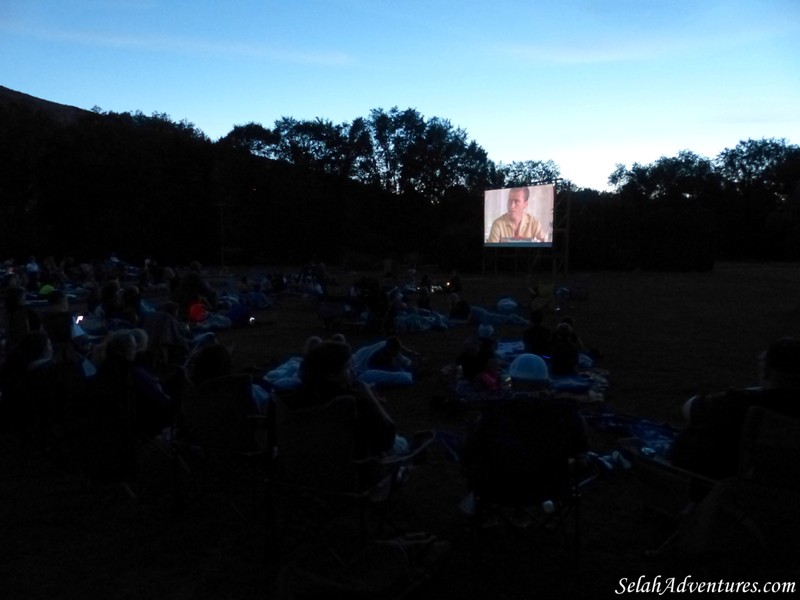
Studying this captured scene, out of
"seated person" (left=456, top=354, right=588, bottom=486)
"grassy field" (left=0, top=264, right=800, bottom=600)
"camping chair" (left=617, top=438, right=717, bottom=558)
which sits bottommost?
"grassy field" (left=0, top=264, right=800, bottom=600)

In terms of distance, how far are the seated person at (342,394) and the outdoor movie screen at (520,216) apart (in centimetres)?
1953

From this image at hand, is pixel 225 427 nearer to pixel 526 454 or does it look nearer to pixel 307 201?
pixel 526 454

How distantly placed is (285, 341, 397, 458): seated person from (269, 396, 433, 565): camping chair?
9 centimetres

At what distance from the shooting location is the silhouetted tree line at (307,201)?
39031 millimetres

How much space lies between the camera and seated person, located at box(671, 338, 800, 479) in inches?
120

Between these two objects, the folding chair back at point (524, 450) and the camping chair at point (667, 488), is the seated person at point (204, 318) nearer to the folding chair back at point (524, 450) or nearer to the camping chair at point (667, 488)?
the folding chair back at point (524, 450)

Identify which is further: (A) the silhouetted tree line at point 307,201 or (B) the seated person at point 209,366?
(A) the silhouetted tree line at point 307,201

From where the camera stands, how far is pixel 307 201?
44219mm

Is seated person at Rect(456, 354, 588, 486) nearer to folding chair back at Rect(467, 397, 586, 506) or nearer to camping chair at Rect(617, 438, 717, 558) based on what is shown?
folding chair back at Rect(467, 397, 586, 506)

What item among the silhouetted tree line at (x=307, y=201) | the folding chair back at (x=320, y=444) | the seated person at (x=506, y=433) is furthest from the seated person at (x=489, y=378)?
the silhouetted tree line at (x=307, y=201)

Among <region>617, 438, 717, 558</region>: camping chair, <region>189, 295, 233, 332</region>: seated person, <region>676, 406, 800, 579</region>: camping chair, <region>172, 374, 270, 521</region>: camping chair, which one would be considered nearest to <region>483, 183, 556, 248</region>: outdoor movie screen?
<region>189, 295, 233, 332</region>: seated person

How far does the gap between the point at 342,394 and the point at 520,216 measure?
21465 millimetres

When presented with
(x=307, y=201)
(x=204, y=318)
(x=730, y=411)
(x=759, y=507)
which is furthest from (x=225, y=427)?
(x=307, y=201)

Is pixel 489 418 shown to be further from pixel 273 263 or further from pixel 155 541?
pixel 273 263
